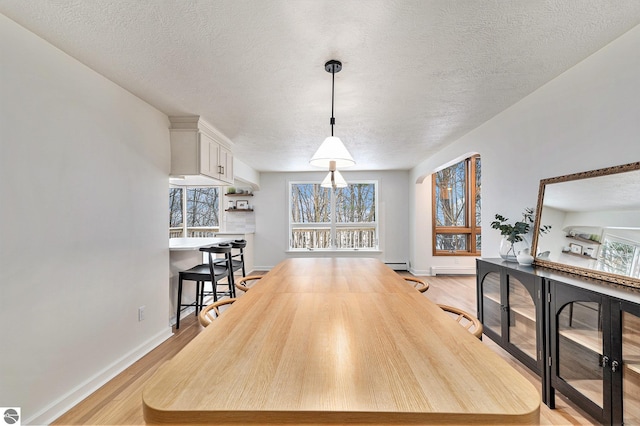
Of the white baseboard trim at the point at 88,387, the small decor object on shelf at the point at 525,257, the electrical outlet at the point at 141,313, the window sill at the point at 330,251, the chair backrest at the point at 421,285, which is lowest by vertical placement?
the white baseboard trim at the point at 88,387

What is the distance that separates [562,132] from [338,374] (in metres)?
2.46

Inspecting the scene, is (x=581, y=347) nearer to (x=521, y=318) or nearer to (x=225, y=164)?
(x=521, y=318)

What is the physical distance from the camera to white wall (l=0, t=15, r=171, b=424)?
158 cm

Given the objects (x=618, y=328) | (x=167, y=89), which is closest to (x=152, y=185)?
(x=167, y=89)

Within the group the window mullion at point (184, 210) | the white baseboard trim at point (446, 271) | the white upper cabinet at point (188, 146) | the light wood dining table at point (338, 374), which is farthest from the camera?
the window mullion at point (184, 210)

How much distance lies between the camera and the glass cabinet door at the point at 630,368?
138cm

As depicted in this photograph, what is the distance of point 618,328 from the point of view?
145cm

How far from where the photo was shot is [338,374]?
0.78 meters

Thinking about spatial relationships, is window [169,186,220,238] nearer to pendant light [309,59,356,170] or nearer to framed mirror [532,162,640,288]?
pendant light [309,59,356,170]

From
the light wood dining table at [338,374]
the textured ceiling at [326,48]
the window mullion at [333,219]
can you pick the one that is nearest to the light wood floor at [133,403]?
the light wood dining table at [338,374]

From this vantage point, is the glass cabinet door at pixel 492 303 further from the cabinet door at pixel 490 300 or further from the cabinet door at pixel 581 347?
the cabinet door at pixel 581 347

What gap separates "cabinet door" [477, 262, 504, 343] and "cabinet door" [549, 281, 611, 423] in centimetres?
60

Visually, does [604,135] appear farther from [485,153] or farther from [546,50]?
[485,153]

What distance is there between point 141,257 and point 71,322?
2.51ft
